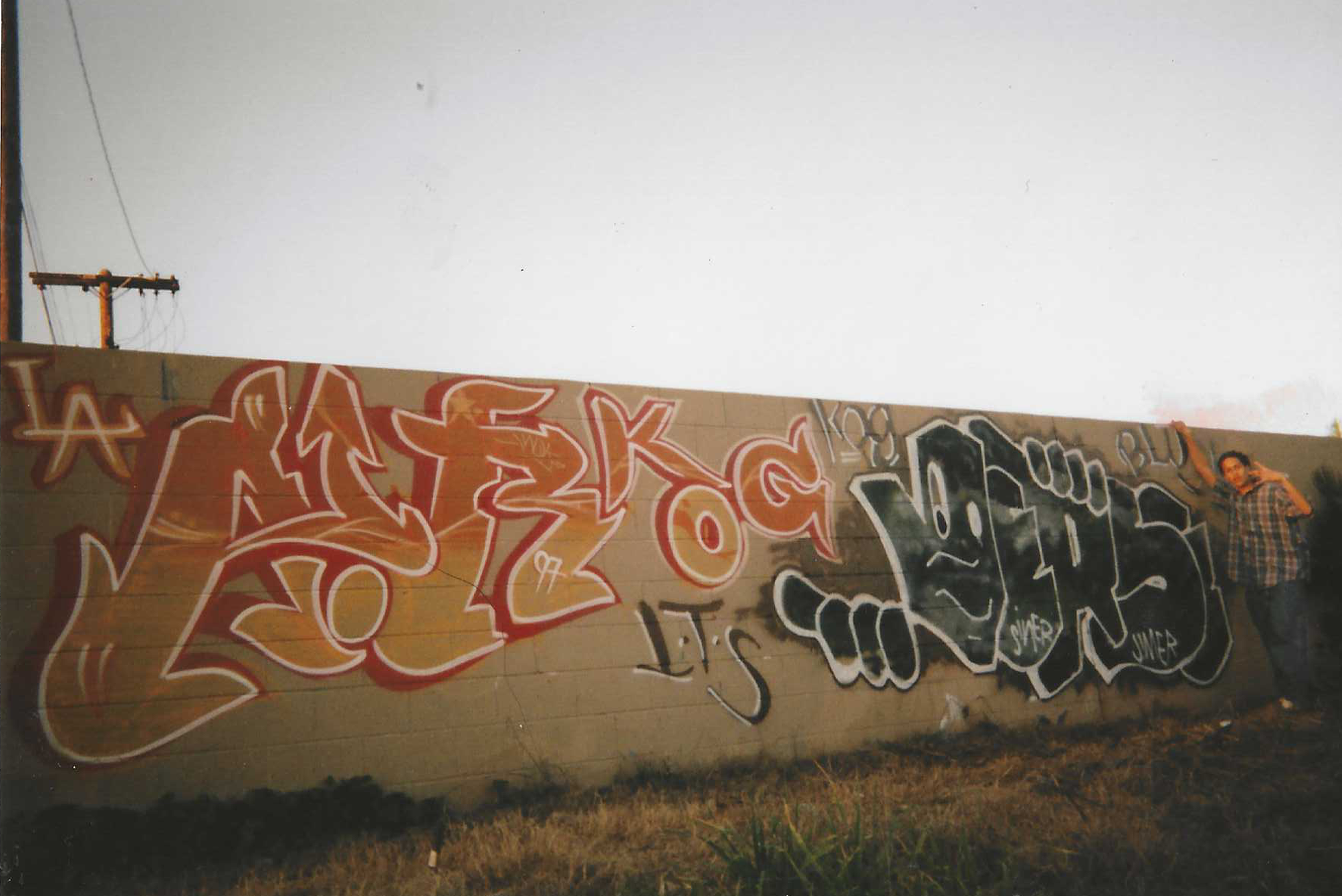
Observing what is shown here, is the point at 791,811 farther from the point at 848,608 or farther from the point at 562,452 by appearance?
the point at 562,452

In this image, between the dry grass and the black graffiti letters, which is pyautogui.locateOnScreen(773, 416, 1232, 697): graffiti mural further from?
the dry grass

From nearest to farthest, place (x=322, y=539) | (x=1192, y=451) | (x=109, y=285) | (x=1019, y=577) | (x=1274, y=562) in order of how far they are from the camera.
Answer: (x=322, y=539), (x=1019, y=577), (x=1274, y=562), (x=1192, y=451), (x=109, y=285)

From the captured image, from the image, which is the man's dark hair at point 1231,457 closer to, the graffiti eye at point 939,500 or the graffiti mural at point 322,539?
the graffiti eye at point 939,500

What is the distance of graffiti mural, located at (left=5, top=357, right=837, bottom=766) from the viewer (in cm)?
382

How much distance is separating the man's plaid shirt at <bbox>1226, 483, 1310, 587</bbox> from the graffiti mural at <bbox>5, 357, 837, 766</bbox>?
14.5 ft

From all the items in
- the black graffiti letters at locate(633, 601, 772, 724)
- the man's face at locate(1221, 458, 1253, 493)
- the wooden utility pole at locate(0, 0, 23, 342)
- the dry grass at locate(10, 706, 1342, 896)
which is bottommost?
the dry grass at locate(10, 706, 1342, 896)

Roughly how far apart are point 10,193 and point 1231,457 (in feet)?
31.9

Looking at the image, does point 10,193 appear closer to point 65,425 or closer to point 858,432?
point 65,425

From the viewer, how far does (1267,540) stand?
22.5 ft

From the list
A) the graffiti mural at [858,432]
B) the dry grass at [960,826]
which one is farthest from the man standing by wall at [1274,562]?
the graffiti mural at [858,432]

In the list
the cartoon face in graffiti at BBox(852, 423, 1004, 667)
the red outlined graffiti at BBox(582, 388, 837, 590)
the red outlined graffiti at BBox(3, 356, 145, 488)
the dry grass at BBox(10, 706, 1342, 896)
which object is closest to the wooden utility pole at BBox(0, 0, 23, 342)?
the red outlined graffiti at BBox(3, 356, 145, 488)

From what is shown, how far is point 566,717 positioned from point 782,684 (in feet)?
4.39

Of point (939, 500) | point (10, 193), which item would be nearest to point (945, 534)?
point (939, 500)

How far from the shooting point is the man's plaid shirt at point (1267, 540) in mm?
6785
